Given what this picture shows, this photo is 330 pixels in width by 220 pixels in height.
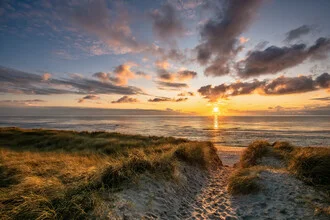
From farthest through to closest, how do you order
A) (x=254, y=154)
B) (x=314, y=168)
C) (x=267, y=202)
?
Answer: (x=254, y=154)
(x=314, y=168)
(x=267, y=202)

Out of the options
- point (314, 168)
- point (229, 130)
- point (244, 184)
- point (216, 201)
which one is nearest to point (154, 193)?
point (216, 201)

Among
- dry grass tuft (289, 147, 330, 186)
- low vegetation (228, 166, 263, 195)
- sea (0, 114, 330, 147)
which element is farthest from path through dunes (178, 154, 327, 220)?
sea (0, 114, 330, 147)

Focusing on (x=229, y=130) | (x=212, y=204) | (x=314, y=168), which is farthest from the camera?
(x=229, y=130)

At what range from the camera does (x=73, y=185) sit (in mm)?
5902

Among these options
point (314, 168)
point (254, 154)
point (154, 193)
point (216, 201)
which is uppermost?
point (314, 168)

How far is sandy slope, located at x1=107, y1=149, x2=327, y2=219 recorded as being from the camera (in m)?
5.68

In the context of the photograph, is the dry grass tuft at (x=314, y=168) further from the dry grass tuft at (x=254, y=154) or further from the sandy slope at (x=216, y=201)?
the dry grass tuft at (x=254, y=154)

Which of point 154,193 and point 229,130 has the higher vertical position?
point 154,193

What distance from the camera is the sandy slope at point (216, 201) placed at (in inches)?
224

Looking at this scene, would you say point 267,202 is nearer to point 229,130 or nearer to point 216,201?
point 216,201

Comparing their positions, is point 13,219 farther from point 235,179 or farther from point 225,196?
point 235,179

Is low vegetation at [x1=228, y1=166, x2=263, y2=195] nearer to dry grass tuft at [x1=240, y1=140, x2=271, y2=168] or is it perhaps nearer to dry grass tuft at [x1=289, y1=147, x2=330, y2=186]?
dry grass tuft at [x1=289, y1=147, x2=330, y2=186]

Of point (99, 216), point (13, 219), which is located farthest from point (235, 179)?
point (13, 219)

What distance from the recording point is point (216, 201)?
7.78 meters
